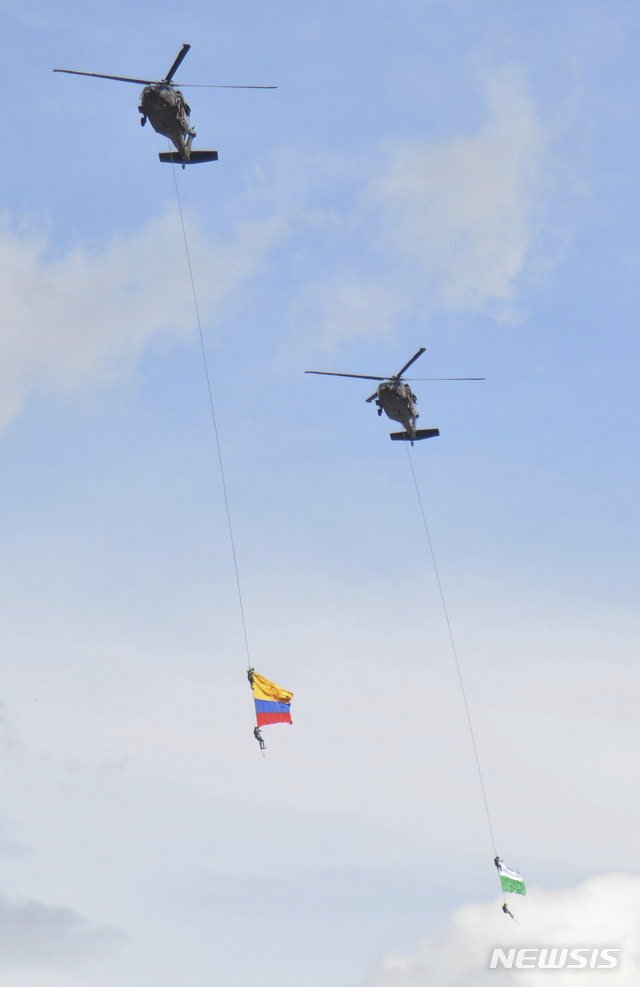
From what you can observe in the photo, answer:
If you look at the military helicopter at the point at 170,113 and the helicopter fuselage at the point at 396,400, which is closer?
the military helicopter at the point at 170,113

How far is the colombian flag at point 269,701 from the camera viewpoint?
60.5 metres

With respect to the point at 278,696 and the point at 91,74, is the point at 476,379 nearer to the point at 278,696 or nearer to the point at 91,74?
the point at 278,696

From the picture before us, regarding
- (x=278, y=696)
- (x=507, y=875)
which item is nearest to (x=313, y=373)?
(x=278, y=696)

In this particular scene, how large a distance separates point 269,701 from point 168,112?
28.4 metres

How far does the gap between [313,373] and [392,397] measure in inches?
205

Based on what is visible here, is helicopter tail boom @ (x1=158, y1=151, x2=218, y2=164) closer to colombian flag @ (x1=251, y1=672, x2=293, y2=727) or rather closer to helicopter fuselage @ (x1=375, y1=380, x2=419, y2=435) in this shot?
helicopter fuselage @ (x1=375, y1=380, x2=419, y2=435)

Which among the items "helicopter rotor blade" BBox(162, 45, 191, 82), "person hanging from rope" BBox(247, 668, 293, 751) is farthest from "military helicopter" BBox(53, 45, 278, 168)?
"person hanging from rope" BBox(247, 668, 293, 751)

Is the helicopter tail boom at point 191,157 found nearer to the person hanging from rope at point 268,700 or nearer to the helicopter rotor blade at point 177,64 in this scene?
the helicopter rotor blade at point 177,64

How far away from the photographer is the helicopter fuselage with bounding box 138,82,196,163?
5569cm

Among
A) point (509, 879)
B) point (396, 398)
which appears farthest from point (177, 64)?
point (509, 879)

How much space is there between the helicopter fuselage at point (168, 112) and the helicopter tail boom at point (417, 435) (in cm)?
1959

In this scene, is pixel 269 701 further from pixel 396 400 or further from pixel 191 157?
pixel 191 157

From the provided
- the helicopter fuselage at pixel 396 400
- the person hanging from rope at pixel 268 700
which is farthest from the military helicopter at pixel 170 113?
the person hanging from rope at pixel 268 700

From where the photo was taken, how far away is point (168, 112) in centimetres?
5603
